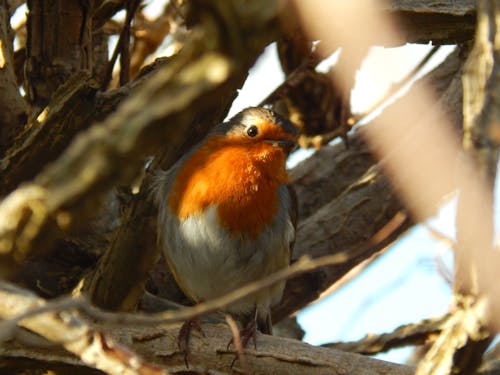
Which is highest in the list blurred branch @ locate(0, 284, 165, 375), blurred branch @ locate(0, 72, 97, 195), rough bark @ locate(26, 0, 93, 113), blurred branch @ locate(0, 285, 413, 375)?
rough bark @ locate(26, 0, 93, 113)

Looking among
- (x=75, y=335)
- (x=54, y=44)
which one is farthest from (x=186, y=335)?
(x=54, y=44)

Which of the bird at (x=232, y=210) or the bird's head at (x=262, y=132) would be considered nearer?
the bird at (x=232, y=210)

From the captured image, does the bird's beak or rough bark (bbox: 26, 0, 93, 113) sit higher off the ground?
the bird's beak

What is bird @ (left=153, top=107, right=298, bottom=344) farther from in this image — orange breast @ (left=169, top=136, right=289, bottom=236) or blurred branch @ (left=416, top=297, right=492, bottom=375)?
blurred branch @ (left=416, top=297, right=492, bottom=375)

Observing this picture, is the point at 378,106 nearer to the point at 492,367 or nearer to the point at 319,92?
the point at 319,92

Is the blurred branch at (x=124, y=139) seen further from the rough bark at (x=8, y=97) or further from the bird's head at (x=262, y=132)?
the bird's head at (x=262, y=132)

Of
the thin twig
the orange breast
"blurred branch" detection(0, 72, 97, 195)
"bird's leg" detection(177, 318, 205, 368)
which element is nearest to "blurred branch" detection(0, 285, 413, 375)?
"bird's leg" detection(177, 318, 205, 368)

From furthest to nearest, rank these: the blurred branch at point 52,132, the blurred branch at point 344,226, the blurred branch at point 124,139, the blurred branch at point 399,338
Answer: the blurred branch at point 344,226 → the blurred branch at point 399,338 → the blurred branch at point 52,132 → the blurred branch at point 124,139

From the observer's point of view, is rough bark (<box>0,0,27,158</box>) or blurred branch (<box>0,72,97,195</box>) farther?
rough bark (<box>0,0,27,158</box>)

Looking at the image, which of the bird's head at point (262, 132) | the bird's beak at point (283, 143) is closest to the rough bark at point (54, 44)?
the bird's head at point (262, 132)
